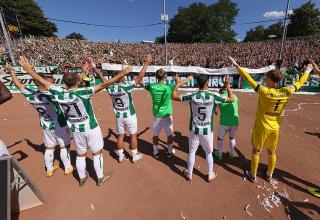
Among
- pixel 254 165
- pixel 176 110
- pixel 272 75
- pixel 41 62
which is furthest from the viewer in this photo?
pixel 41 62

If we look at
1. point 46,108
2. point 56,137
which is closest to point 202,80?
point 46,108

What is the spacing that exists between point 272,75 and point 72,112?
12.0ft

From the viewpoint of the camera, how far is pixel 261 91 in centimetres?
385

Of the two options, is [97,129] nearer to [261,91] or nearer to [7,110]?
[261,91]

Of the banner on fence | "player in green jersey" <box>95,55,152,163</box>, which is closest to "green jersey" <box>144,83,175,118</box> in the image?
"player in green jersey" <box>95,55,152,163</box>

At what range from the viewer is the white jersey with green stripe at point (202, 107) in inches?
150

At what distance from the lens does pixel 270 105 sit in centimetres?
386

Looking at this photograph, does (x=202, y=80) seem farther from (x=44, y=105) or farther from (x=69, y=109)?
(x=44, y=105)

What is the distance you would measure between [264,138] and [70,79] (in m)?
3.78

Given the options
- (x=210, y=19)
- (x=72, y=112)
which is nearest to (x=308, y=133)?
(x=72, y=112)

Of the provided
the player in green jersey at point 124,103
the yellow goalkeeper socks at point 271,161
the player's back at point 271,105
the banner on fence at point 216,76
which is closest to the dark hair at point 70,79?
the player in green jersey at point 124,103

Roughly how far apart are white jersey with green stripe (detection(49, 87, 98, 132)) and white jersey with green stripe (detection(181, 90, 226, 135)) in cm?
177

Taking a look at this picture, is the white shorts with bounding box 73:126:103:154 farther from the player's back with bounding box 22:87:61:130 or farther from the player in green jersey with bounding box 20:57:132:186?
the player's back with bounding box 22:87:61:130

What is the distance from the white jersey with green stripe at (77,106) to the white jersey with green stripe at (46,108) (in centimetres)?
47
